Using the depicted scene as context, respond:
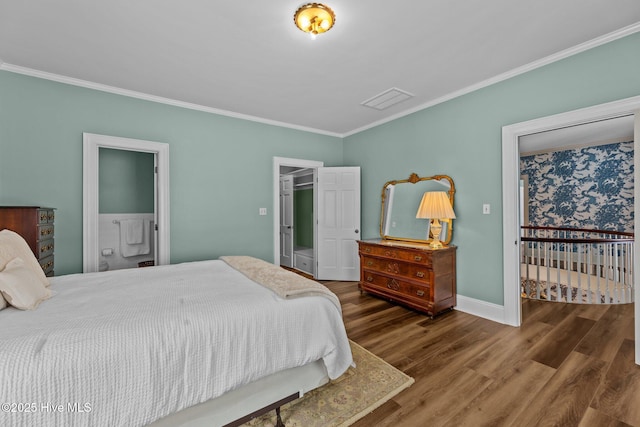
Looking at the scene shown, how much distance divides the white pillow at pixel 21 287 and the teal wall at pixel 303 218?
4525mm

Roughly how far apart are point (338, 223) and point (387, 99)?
204cm

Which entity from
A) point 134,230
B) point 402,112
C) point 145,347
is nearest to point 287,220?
point 134,230

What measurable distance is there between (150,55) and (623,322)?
525 cm

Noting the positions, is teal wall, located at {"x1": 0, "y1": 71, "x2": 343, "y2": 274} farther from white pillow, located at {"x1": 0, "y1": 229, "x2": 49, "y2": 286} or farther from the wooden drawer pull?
the wooden drawer pull

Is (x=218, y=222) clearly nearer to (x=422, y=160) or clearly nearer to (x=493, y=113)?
(x=422, y=160)

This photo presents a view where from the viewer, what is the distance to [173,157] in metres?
3.47

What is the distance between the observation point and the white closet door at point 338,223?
4609mm

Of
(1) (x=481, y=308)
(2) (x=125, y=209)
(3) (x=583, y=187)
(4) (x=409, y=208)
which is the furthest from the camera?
(3) (x=583, y=187)

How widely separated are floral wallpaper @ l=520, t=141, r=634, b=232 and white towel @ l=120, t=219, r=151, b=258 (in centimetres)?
762

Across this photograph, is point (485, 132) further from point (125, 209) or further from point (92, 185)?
point (125, 209)

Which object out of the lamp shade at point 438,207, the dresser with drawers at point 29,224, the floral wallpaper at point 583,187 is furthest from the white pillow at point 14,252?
the floral wallpaper at point 583,187

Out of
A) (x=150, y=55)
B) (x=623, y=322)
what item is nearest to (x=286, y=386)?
(x=150, y=55)

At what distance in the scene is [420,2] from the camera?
6.07 feet

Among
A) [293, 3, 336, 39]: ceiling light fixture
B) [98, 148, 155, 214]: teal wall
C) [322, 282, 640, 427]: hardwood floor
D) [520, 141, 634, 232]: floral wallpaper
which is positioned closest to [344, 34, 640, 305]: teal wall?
[322, 282, 640, 427]: hardwood floor
